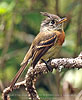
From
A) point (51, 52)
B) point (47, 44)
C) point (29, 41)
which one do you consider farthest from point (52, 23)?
point (29, 41)

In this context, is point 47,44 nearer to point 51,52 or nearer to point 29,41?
point 51,52

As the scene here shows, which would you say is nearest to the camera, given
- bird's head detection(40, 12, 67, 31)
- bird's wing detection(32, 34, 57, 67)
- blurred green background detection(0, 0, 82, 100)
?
bird's wing detection(32, 34, 57, 67)

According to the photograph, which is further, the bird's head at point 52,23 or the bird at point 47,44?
the bird's head at point 52,23

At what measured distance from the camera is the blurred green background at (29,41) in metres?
5.43

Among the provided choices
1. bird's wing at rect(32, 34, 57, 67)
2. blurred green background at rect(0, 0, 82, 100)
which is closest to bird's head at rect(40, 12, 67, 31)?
bird's wing at rect(32, 34, 57, 67)

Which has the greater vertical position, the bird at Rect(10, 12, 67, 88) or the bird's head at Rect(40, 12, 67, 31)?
the bird's head at Rect(40, 12, 67, 31)

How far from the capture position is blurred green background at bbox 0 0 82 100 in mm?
5426

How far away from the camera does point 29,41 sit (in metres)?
5.79

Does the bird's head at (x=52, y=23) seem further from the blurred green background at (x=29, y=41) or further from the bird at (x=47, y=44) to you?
the blurred green background at (x=29, y=41)

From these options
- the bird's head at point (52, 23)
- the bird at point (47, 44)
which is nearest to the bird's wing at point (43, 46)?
the bird at point (47, 44)

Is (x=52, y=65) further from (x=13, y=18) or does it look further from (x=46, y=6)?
(x=46, y=6)

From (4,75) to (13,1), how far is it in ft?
4.99

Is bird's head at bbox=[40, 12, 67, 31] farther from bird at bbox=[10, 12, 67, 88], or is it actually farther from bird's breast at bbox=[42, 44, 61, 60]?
bird's breast at bbox=[42, 44, 61, 60]

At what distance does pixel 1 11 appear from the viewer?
488cm
